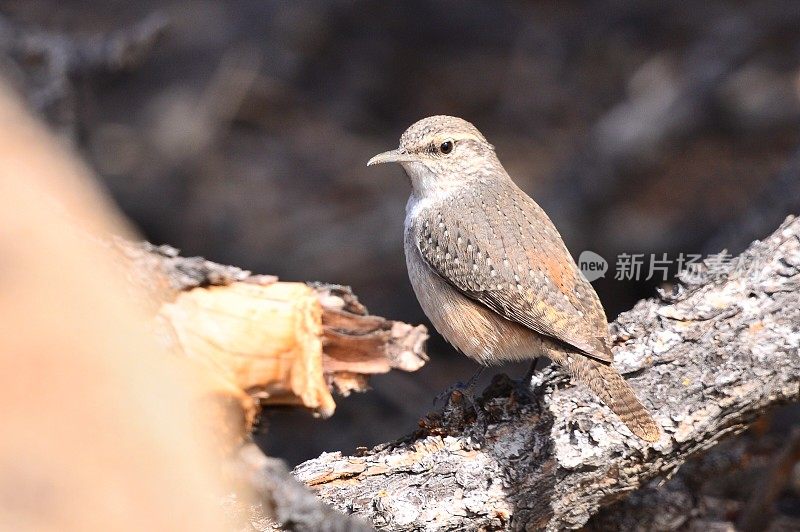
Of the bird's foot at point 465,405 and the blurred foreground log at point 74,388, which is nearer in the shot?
the blurred foreground log at point 74,388

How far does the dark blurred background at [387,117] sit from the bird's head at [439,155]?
1876 mm

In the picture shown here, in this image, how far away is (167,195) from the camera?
7488 mm

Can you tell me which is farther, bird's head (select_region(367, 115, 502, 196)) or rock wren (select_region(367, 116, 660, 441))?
bird's head (select_region(367, 115, 502, 196))

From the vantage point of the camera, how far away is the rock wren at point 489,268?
3.68m

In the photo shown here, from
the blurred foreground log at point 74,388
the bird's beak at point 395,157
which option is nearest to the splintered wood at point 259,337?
the bird's beak at point 395,157

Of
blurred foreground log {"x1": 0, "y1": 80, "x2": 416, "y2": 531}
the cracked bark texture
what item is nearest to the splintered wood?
the cracked bark texture

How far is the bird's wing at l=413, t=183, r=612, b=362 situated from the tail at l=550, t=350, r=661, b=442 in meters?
0.06

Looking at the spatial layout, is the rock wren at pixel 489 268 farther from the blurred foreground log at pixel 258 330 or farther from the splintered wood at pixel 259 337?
the splintered wood at pixel 259 337

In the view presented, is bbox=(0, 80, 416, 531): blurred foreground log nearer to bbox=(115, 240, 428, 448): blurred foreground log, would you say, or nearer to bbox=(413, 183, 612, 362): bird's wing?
bbox=(115, 240, 428, 448): blurred foreground log

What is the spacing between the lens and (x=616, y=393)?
132 inches

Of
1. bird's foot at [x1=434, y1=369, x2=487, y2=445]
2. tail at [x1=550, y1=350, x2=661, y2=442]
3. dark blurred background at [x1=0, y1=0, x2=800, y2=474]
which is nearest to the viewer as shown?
tail at [x1=550, y1=350, x2=661, y2=442]

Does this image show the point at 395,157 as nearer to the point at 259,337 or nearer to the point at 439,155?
the point at 439,155

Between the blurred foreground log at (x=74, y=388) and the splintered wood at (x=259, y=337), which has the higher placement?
the splintered wood at (x=259, y=337)

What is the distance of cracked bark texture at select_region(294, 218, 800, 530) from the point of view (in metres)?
3.36
